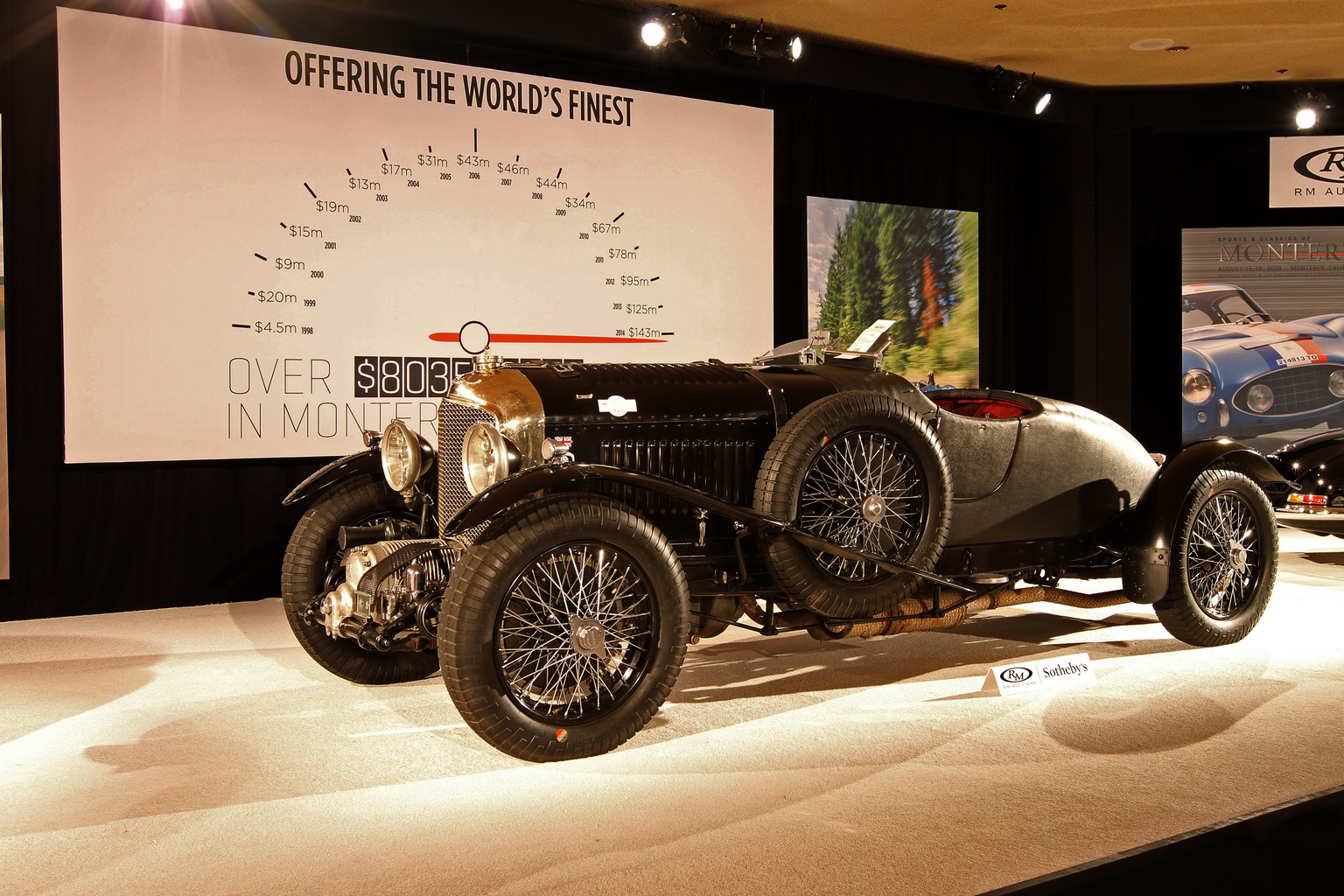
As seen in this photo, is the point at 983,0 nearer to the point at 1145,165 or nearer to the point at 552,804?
the point at 1145,165

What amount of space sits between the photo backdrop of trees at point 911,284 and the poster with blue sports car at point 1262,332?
199 cm

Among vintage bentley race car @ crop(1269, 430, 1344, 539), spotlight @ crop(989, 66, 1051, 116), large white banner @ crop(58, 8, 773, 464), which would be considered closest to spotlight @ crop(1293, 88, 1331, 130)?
spotlight @ crop(989, 66, 1051, 116)

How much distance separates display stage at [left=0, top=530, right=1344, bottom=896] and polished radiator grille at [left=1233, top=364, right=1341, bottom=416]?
16.1 feet

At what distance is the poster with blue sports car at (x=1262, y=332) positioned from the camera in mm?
8133

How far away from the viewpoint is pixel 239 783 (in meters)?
2.51

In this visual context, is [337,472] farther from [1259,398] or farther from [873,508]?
[1259,398]

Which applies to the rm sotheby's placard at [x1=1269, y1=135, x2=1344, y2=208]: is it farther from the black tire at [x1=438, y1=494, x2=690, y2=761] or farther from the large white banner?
the black tire at [x1=438, y1=494, x2=690, y2=761]

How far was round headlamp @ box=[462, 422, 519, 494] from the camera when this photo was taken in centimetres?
285

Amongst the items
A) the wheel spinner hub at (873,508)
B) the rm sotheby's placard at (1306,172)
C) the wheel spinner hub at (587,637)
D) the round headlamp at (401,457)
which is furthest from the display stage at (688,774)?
the rm sotheby's placard at (1306,172)

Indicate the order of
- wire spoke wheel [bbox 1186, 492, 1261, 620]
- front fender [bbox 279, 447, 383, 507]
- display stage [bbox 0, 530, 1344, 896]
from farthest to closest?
wire spoke wheel [bbox 1186, 492, 1261, 620] → front fender [bbox 279, 447, 383, 507] → display stage [bbox 0, 530, 1344, 896]

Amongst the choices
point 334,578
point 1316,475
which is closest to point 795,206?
point 1316,475

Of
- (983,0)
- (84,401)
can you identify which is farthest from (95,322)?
(983,0)

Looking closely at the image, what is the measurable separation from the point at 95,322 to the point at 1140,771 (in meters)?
4.89

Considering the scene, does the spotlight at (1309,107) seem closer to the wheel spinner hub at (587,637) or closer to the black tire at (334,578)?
the black tire at (334,578)
